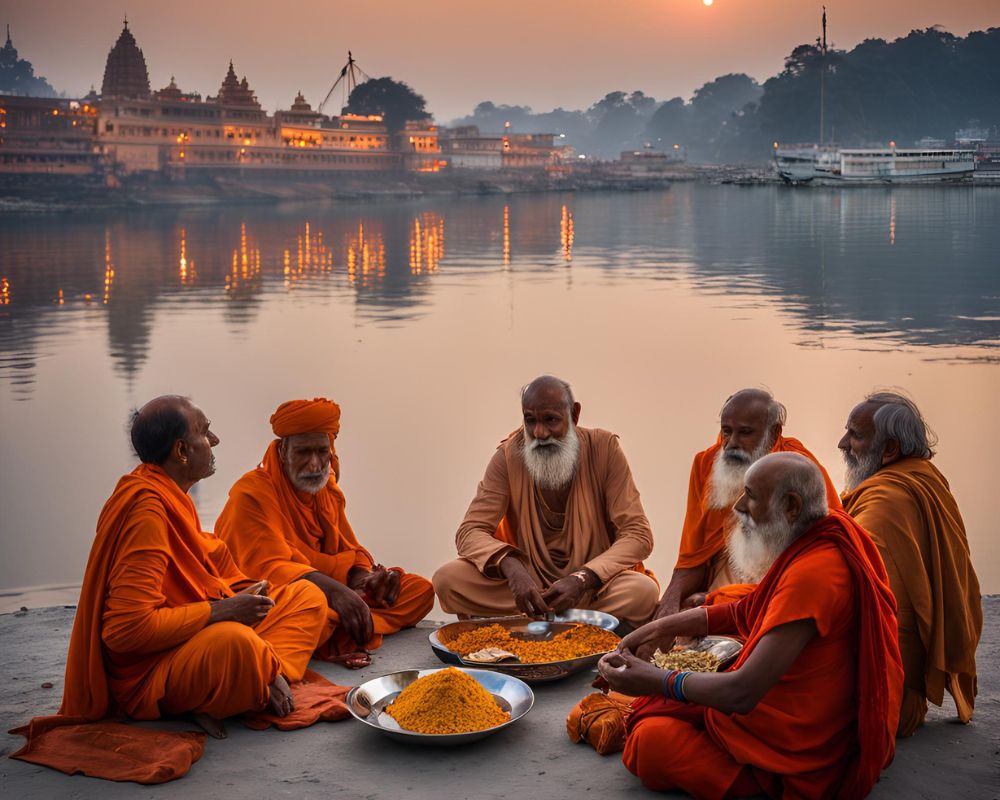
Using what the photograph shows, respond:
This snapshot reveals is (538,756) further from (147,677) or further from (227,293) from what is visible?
(227,293)

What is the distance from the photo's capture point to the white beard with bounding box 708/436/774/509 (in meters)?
3.24

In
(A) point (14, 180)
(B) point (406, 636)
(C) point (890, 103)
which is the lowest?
(B) point (406, 636)

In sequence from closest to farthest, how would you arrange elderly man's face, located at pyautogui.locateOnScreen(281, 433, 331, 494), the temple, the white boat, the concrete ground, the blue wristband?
the blue wristband < the concrete ground < elderly man's face, located at pyautogui.locateOnScreen(281, 433, 331, 494) < the temple < the white boat

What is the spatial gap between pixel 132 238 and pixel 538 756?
24.9 m

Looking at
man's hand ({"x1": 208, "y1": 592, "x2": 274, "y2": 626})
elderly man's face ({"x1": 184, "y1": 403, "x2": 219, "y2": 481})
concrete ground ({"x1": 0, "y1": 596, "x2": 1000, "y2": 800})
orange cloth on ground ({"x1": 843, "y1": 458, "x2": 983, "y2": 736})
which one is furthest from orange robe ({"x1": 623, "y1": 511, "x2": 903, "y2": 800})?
elderly man's face ({"x1": 184, "y1": 403, "x2": 219, "y2": 481})

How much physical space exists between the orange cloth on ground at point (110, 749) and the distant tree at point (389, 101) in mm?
67836

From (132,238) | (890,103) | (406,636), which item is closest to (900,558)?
(406,636)

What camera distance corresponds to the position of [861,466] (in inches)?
108

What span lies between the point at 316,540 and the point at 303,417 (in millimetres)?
428

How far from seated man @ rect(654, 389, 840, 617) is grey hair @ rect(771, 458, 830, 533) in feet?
3.17

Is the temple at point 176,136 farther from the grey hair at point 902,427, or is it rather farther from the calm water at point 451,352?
the grey hair at point 902,427

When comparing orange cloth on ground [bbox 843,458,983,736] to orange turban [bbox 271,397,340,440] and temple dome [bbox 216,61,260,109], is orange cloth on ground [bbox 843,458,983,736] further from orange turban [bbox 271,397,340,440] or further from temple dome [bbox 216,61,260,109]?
temple dome [bbox 216,61,260,109]

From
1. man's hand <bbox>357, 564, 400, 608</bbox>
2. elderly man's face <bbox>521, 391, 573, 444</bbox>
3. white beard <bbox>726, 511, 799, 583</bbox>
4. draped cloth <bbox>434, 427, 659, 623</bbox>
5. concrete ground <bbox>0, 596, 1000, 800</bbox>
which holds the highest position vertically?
elderly man's face <bbox>521, 391, 573, 444</bbox>

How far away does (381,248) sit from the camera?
22.1 m
